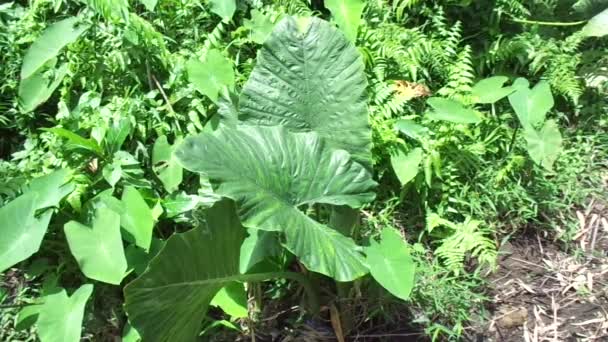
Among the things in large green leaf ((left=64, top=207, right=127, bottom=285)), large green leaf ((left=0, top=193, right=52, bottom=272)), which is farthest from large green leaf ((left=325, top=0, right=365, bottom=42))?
large green leaf ((left=0, top=193, right=52, bottom=272))

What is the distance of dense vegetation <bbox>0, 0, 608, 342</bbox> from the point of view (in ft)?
7.37

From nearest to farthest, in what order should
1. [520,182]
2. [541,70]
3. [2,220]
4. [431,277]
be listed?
[2,220]
[431,277]
[520,182]
[541,70]

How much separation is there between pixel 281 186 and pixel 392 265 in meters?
0.43

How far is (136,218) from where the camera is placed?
2.50 meters

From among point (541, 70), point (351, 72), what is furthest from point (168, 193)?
point (541, 70)

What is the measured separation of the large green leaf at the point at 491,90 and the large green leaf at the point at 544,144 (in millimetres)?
178

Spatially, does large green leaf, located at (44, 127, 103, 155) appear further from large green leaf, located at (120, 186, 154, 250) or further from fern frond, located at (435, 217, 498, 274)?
fern frond, located at (435, 217, 498, 274)

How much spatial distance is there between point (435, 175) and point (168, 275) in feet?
3.56

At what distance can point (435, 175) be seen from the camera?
2785mm

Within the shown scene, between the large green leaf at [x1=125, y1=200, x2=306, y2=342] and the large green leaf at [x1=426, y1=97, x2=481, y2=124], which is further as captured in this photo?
the large green leaf at [x1=426, y1=97, x2=481, y2=124]

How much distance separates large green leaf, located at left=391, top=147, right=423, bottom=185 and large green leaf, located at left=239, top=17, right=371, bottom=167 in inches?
8.9

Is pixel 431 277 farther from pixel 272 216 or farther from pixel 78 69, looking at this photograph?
pixel 78 69

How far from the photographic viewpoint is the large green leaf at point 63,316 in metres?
2.37

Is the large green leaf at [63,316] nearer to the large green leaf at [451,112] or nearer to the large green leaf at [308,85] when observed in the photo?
the large green leaf at [308,85]
